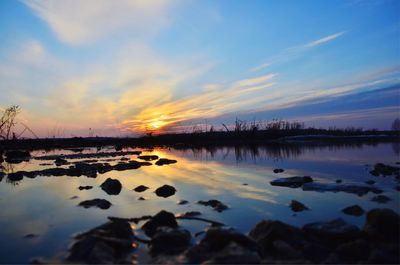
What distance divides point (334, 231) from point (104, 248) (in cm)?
354

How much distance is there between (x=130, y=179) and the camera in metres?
13.6

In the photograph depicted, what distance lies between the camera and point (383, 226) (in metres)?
5.21

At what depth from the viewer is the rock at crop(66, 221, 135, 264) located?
15.9ft

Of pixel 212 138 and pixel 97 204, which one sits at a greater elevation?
pixel 212 138

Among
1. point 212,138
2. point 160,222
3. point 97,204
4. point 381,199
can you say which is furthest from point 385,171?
point 212,138

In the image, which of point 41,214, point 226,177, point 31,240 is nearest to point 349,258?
point 31,240

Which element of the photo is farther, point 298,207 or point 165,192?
point 165,192

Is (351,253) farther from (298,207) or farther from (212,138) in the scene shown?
(212,138)

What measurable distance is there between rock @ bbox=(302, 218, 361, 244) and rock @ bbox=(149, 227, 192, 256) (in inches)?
80.1

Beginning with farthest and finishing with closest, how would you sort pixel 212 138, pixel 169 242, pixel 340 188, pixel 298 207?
pixel 212 138 → pixel 340 188 → pixel 298 207 → pixel 169 242

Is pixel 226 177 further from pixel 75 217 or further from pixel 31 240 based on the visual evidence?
pixel 31 240

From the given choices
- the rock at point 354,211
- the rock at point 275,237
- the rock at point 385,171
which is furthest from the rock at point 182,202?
the rock at point 385,171

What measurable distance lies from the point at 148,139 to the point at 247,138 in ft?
54.3

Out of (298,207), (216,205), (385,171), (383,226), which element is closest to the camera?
(383,226)
